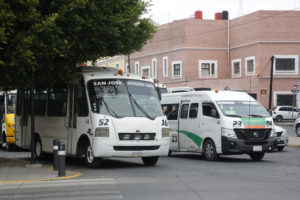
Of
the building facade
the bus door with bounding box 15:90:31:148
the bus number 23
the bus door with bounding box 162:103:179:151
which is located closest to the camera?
the bus number 23

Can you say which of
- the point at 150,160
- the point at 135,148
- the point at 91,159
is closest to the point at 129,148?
the point at 135,148

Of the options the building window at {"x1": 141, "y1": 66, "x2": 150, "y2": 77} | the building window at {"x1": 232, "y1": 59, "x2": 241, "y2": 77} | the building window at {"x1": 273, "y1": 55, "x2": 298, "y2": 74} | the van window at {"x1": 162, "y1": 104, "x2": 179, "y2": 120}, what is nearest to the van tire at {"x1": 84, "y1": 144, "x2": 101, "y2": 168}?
the van window at {"x1": 162, "y1": 104, "x2": 179, "y2": 120}

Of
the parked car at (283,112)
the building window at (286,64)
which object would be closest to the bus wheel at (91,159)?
the parked car at (283,112)

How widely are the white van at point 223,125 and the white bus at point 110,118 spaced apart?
2400mm

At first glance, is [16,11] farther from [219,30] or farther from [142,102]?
[219,30]

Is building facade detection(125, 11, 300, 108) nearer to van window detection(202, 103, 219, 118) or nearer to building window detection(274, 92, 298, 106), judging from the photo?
building window detection(274, 92, 298, 106)

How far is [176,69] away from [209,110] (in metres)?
44.5

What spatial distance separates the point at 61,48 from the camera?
1603 cm

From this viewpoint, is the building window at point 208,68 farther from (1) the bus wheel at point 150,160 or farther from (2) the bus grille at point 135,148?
(2) the bus grille at point 135,148

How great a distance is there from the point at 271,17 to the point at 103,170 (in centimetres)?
→ 4384

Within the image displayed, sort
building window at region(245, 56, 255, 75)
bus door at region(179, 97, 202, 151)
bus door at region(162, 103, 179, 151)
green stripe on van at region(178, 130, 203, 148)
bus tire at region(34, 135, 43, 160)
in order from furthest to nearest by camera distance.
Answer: building window at region(245, 56, 255, 75)
bus door at region(162, 103, 179, 151)
bus door at region(179, 97, 202, 151)
green stripe on van at region(178, 130, 203, 148)
bus tire at region(34, 135, 43, 160)

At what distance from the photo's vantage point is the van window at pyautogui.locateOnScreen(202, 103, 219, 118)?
19156 millimetres

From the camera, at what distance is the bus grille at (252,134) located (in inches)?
731

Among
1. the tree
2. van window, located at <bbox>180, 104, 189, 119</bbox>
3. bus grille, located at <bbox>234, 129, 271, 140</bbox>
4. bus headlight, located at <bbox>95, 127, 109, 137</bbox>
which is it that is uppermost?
the tree
